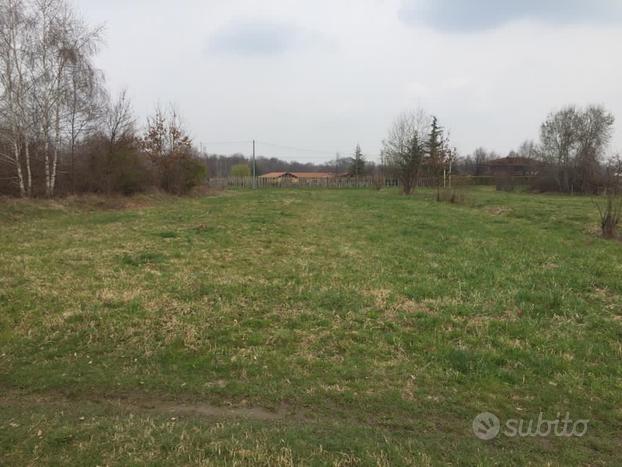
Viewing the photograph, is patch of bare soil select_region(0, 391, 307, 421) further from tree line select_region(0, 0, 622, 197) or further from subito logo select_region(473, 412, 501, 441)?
tree line select_region(0, 0, 622, 197)

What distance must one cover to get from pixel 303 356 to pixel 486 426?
1.89 metres

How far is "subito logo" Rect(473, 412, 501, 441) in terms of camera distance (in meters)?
3.10

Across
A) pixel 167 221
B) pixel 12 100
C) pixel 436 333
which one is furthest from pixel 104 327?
pixel 12 100

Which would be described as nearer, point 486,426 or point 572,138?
point 486,426

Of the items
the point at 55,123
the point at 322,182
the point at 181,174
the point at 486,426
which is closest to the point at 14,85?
the point at 55,123

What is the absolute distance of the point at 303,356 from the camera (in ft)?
14.5

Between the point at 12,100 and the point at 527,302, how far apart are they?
2125 cm

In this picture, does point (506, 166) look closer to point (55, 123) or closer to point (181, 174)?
point (181, 174)

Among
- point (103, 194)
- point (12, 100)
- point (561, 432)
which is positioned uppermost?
point (12, 100)

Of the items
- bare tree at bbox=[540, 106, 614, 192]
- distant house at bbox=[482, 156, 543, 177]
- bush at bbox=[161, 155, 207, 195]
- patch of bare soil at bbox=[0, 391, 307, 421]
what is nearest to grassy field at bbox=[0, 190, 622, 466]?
patch of bare soil at bbox=[0, 391, 307, 421]

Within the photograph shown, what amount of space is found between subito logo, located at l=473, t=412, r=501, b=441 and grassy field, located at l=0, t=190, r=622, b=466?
71 millimetres

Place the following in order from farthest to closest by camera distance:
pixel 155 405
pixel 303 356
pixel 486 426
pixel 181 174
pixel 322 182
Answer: pixel 322 182, pixel 181 174, pixel 303 356, pixel 155 405, pixel 486 426

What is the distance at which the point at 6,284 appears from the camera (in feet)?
21.8

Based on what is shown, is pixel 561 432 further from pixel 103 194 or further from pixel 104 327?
pixel 103 194
